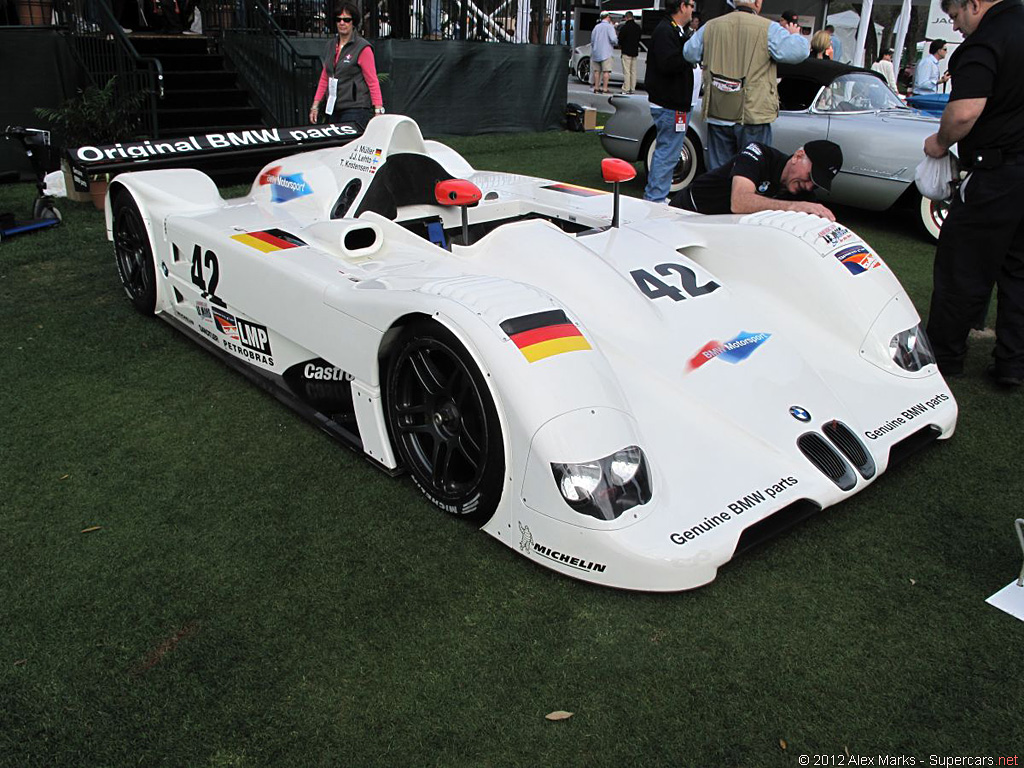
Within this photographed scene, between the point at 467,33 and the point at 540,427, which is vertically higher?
the point at 467,33

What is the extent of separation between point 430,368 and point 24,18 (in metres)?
10.5

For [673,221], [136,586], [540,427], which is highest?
[673,221]

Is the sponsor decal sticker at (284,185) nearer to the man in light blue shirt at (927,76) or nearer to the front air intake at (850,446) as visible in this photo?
the front air intake at (850,446)

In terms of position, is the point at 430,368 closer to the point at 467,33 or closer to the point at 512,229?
the point at 512,229

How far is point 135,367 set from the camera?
4.33m

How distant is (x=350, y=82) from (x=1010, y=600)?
6.60 m

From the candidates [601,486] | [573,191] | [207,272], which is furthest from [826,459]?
[207,272]

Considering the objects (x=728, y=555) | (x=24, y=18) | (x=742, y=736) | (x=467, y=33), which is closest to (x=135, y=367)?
(x=728, y=555)

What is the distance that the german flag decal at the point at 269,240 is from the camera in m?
3.77

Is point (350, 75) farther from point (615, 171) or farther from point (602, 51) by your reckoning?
point (602, 51)

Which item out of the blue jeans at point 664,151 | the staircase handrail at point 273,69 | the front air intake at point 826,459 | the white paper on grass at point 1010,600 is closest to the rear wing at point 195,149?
the blue jeans at point 664,151

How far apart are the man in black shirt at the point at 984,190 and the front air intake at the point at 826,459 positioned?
1688mm

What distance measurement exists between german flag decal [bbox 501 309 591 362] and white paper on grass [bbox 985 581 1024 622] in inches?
58.4

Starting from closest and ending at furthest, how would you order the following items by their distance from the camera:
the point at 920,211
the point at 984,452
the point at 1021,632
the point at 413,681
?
the point at 413,681 < the point at 1021,632 < the point at 984,452 < the point at 920,211
